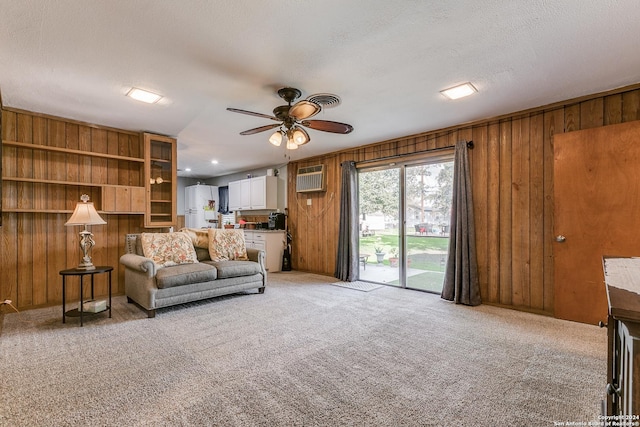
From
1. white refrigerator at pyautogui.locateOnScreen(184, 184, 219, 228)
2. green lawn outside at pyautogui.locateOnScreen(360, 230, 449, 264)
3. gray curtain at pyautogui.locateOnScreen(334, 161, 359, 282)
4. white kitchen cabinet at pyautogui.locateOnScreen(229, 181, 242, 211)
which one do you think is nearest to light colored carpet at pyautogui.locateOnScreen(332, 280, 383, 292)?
gray curtain at pyautogui.locateOnScreen(334, 161, 359, 282)

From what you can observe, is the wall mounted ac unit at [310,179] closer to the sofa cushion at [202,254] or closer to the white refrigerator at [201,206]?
the sofa cushion at [202,254]

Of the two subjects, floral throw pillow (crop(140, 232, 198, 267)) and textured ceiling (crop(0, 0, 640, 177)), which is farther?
floral throw pillow (crop(140, 232, 198, 267))

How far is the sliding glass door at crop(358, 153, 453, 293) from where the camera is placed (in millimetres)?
4574

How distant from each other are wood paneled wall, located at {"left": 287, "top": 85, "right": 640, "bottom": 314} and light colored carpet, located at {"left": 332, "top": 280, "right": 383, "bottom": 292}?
1.56m

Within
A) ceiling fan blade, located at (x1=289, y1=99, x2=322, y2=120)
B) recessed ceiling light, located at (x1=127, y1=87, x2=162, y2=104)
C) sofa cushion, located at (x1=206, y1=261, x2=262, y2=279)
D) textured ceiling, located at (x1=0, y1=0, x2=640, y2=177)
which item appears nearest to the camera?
textured ceiling, located at (x1=0, y1=0, x2=640, y2=177)

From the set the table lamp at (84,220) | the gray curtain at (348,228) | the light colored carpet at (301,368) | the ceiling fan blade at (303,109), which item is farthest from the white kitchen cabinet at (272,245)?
the ceiling fan blade at (303,109)

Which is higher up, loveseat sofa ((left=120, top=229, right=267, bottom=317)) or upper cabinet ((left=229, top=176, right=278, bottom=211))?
upper cabinet ((left=229, top=176, right=278, bottom=211))

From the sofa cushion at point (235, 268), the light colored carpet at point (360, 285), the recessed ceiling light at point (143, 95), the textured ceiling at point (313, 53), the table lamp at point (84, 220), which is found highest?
the textured ceiling at point (313, 53)

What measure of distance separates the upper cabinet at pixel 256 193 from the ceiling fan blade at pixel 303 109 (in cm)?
426

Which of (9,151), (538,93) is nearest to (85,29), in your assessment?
(9,151)

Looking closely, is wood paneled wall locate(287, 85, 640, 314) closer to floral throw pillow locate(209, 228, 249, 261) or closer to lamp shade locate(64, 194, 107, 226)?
floral throw pillow locate(209, 228, 249, 261)

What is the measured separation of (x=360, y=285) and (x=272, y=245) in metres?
2.33

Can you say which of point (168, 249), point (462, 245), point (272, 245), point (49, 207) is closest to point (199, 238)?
point (168, 249)

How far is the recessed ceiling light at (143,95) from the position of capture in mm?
3078
